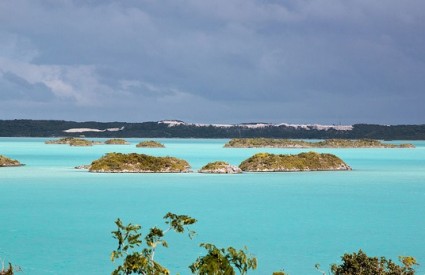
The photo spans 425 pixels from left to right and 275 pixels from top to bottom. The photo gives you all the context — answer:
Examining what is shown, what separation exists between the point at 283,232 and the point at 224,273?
78.6ft

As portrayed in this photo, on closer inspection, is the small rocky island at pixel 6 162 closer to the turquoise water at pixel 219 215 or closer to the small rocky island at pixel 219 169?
the turquoise water at pixel 219 215

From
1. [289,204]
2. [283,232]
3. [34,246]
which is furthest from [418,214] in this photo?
[34,246]

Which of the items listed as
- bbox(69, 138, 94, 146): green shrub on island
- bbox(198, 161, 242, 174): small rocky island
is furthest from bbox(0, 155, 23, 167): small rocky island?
bbox(69, 138, 94, 146): green shrub on island

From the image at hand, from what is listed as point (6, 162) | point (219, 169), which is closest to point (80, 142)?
point (6, 162)

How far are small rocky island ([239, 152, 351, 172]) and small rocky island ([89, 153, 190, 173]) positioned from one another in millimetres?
8146

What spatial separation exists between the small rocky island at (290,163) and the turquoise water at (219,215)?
3936mm

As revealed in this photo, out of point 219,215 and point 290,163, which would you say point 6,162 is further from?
point 219,215

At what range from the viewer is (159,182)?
64.1 metres

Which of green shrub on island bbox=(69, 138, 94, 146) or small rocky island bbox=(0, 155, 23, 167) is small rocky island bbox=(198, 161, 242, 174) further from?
green shrub on island bbox=(69, 138, 94, 146)

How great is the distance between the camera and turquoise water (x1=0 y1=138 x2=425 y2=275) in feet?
94.4

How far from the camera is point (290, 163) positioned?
79.1 metres

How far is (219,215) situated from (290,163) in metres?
37.5

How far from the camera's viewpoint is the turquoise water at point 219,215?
94.4ft

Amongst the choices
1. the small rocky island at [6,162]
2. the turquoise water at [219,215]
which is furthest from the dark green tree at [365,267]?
the small rocky island at [6,162]
